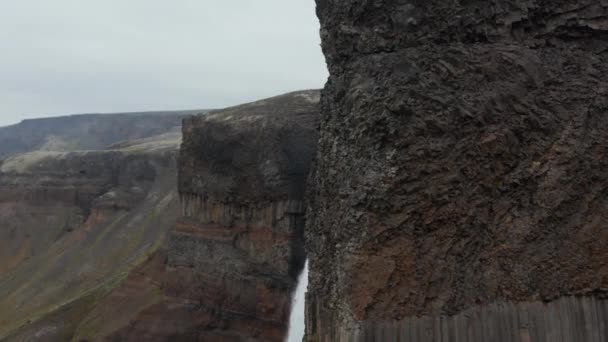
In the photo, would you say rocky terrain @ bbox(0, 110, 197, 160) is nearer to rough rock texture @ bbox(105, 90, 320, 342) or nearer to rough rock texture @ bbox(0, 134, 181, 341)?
rough rock texture @ bbox(0, 134, 181, 341)

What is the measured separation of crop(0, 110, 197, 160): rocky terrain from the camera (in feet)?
305

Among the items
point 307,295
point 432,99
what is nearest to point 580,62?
point 432,99

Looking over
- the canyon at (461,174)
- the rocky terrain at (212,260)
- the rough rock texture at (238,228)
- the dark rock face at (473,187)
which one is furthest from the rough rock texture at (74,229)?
the dark rock face at (473,187)

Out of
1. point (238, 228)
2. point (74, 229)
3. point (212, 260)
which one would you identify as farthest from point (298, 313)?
point (74, 229)

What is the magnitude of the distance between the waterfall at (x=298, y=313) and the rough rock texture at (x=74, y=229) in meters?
8.45

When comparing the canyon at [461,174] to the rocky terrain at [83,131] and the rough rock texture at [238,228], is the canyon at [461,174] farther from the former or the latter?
the rocky terrain at [83,131]

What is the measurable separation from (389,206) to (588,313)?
362 centimetres

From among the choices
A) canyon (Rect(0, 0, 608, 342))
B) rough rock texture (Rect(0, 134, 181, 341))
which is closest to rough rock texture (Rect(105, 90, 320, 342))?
rough rock texture (Rect(0, 134, 181, 341))

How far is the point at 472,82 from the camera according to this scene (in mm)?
8484

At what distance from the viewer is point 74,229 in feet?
136

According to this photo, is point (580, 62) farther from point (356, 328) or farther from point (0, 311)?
point (0, 311)

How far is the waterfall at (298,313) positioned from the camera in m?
19.2

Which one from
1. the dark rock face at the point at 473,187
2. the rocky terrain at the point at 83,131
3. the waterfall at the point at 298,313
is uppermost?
the rocky terrain at the point at 83,131

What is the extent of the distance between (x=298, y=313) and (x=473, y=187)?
42.0ft
